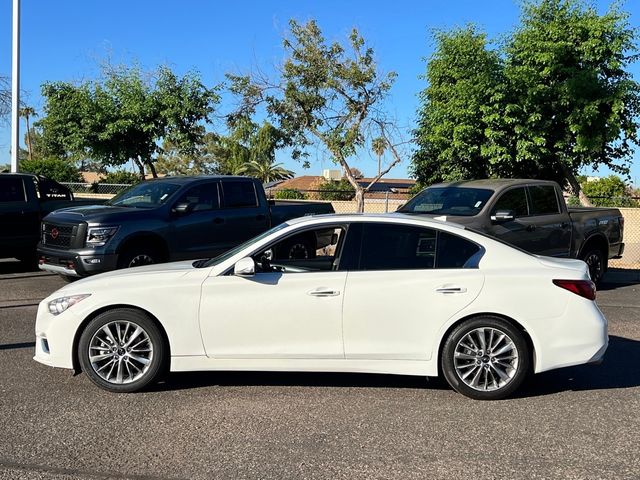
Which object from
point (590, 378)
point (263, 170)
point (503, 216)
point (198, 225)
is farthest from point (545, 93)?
point (263, 170)

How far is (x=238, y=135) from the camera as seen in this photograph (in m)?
19.9

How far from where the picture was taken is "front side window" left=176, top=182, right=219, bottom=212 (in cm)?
1120

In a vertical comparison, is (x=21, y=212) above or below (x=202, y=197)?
below

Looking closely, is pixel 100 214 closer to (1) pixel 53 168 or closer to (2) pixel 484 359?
(2) pixel 484 359

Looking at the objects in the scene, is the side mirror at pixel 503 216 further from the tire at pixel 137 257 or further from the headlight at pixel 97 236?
the headlight at pixel 97 236

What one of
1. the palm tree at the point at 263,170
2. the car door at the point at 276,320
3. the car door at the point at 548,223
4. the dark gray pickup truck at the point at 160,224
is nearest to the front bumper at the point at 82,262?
the dark gray pickup truck at the point at 160,224

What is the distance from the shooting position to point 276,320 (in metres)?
5.45

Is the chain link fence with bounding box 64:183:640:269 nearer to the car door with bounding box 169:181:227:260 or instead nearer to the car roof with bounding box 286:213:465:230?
the car door with bounding box 169:181:227:260

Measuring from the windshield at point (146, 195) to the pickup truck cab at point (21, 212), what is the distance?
5.73 feet

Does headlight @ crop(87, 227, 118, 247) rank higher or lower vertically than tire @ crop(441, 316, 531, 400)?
higher

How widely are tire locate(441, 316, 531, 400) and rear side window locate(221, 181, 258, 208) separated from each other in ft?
22.7

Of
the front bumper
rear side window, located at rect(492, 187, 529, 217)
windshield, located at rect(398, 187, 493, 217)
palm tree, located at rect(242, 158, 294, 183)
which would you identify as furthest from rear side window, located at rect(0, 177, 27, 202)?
palm tree, located at rect(242, 158, 294, 183)

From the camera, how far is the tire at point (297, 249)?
5902 mm

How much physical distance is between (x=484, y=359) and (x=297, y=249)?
Result: 6.22 ft
